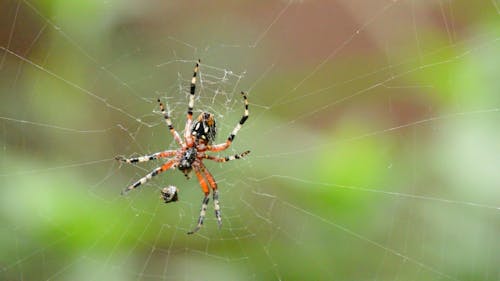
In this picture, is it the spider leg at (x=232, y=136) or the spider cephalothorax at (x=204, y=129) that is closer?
the spider leg at (x=232, y=136)

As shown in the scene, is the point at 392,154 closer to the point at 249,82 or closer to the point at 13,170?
the point at 249,82

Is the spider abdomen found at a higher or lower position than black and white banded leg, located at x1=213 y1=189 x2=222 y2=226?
higher

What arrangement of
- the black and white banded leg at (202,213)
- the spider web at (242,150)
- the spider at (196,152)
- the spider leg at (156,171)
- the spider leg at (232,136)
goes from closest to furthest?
the spider web at (242,150), the black and white banded leg at (202,213), the spider leg at (232,136), the spider at (196,152), the spider leg at (156,171)

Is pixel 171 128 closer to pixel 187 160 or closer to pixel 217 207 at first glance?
pixel 187 160

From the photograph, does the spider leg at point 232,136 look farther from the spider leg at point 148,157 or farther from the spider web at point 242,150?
the spider leg at point 148,157

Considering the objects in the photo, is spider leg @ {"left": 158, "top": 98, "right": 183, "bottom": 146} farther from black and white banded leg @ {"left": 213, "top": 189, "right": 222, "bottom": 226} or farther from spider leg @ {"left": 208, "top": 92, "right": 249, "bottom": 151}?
black and white banded leg @ {"left": 213, "top": 189, "right": 222, "bottom": 226}

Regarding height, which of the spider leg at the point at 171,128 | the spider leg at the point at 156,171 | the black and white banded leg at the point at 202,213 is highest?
the spider leg at the point at 171,128

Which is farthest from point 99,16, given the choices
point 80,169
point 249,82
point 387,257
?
point 387,257

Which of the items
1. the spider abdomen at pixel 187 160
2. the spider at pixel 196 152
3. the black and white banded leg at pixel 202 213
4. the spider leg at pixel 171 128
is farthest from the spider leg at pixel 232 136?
the black and white banded leg at pixel 202 213

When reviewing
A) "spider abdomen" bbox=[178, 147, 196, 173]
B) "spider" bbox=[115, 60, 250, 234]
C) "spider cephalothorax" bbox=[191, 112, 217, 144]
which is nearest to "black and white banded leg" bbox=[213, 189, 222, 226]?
"spider" bbox=[115, 60, 250, 234]
